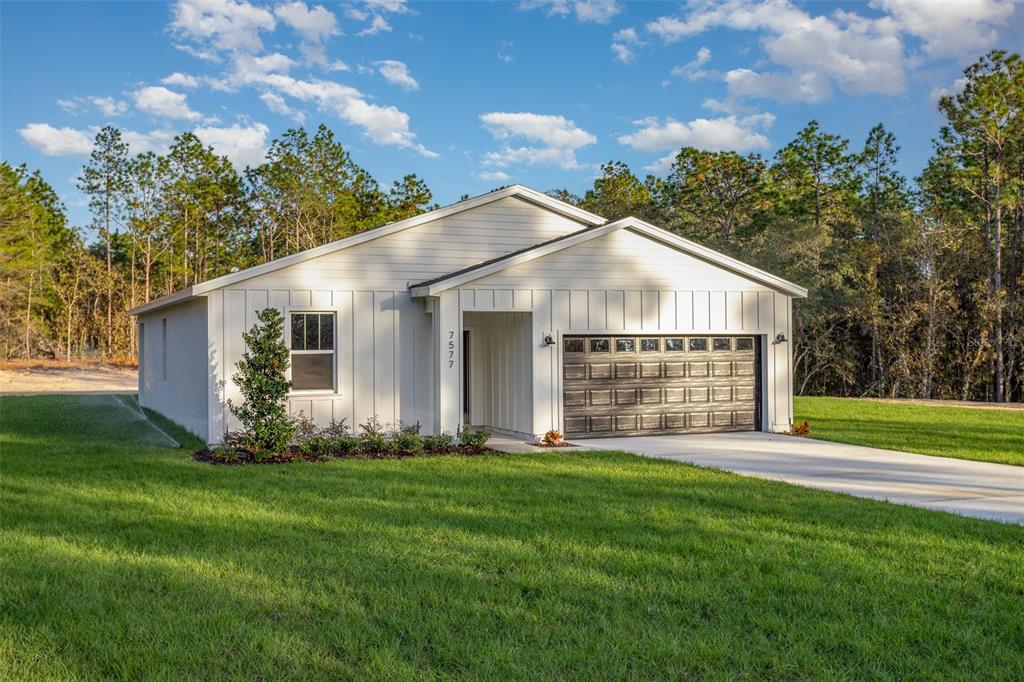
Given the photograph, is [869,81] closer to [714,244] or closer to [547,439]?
[714,244]

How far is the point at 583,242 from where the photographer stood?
13984 millimetres

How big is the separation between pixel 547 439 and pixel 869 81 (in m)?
17.1

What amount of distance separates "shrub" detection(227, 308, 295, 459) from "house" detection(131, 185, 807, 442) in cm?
117

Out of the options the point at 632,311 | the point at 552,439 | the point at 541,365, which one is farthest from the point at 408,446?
the point at 632,311

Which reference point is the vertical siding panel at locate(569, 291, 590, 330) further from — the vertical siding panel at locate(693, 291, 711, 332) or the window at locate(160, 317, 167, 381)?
the window at locate(160, 317, 167, 381)

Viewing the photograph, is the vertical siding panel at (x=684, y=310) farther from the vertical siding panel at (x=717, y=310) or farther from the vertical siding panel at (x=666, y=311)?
the vertical siding panel at (x=717, y=310)

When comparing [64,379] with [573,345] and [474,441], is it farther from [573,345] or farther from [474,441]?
[474,441]

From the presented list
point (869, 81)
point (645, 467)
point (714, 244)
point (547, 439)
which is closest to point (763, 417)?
point (547, 439)

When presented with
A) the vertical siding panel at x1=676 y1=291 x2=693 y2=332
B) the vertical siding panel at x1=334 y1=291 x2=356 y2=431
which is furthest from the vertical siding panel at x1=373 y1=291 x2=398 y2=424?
the vertical siding panel at x1=676 y1=291 x2=693 y2=332

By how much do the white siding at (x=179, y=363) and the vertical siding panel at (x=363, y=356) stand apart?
226 cm

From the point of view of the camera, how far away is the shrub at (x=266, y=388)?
11.3 meters

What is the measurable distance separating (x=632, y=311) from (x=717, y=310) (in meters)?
1.68

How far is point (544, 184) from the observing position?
41938mm

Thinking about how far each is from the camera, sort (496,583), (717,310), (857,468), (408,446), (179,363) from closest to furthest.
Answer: (496,583) < (857,468) < (408,446) < (717,310) < (179,363)
